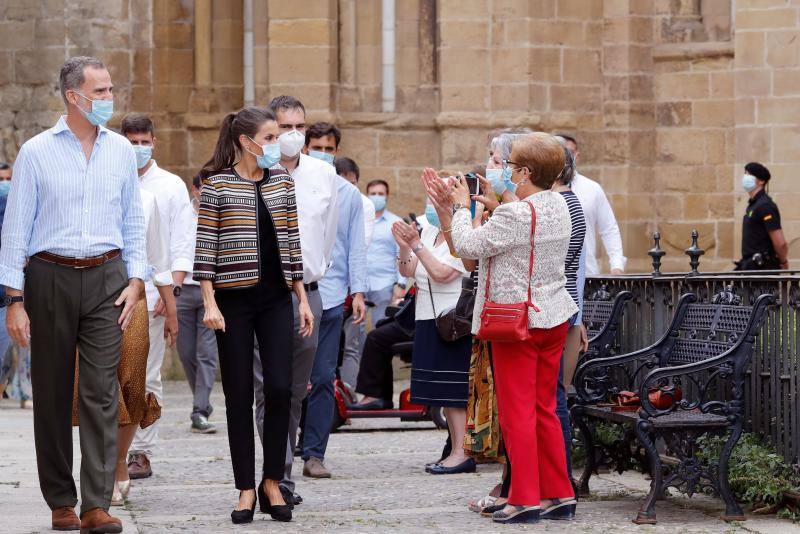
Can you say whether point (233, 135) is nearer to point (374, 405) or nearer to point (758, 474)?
point (758, 474)

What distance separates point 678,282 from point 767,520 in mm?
1596

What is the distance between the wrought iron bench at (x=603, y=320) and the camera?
9086mm

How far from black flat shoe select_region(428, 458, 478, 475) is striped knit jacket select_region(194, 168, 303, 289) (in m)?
2.30

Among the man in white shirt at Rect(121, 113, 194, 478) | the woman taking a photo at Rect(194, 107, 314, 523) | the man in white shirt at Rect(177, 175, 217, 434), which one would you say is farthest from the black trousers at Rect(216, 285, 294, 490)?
the man in white shirt at Rect(177, 175, 217, 434)

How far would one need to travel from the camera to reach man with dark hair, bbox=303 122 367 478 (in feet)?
30.4

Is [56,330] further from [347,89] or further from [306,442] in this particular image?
[347,89]

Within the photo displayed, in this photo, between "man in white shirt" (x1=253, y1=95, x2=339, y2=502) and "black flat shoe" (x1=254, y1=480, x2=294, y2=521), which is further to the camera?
"man in white shirt" (x1=253, y1=95, x2=339, y2=502)

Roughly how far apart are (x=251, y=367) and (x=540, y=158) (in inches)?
64.3

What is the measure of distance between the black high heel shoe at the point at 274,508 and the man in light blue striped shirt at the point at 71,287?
875 millimetres

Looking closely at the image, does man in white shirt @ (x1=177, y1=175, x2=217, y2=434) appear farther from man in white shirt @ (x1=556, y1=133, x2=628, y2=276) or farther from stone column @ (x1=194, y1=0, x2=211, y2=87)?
stone column @ (x1=194, y1=0, x2=211, y2=87)

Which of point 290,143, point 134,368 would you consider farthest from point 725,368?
point 134,368

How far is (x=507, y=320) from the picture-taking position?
7.30 m

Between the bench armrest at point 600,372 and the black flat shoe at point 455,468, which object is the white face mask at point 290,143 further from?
the black flat shoe at point 455,468

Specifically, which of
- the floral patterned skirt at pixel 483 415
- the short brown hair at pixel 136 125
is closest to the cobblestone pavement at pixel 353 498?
the floral patterned skirt at pixel 483 415
